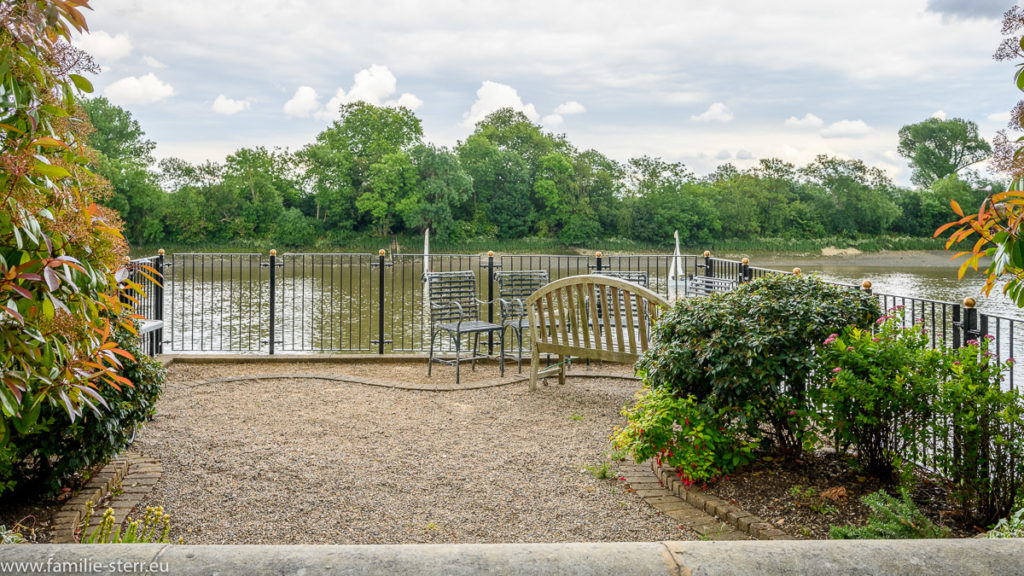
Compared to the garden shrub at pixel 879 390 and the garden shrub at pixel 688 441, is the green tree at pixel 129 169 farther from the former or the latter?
the garden shrub at pixel 879 390

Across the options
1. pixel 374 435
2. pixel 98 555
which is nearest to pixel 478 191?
pixel 374 435

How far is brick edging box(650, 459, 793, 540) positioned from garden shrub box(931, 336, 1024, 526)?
2.74 ft

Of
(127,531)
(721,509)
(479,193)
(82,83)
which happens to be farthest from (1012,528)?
(479,193)

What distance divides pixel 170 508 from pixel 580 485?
218 cm

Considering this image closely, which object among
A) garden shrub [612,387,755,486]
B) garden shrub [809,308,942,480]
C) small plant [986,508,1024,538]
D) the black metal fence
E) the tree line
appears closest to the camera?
small plant [986,508,1024,538]

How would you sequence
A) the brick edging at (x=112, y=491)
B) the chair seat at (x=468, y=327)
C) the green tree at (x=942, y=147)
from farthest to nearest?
1. the green tree at (x=942, y=147)
2. the chair seat at (x=468, y=327)
3. the brick edging at (x=112, y=491)

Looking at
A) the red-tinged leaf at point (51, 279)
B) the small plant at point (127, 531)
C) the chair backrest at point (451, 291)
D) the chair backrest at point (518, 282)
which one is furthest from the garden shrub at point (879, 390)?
the chair backrest at point (518, 282)

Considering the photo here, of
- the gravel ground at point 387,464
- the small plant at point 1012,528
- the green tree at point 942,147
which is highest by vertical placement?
the green tree at point 942,147

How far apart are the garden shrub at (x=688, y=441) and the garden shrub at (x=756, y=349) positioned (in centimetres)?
7

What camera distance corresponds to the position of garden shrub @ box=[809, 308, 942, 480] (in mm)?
3455

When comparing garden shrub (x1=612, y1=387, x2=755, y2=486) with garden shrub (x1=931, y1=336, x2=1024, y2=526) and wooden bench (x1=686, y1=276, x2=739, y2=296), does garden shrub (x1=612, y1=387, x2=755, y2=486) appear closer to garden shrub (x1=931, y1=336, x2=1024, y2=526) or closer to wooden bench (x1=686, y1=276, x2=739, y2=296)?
garden shrub (x1=931, y1=336, x2=1024, y2=526)

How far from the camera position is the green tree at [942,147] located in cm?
7081

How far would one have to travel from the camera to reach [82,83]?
2.27m

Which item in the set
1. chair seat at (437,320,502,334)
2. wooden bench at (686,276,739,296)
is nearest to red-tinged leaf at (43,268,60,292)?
chair seat at (437,320,502,334)
